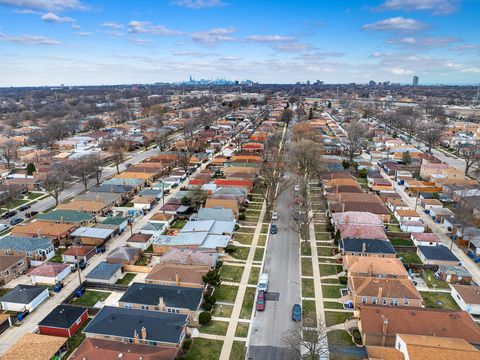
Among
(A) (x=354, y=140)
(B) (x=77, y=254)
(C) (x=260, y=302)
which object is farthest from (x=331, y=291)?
(A) (x=354, y=140)

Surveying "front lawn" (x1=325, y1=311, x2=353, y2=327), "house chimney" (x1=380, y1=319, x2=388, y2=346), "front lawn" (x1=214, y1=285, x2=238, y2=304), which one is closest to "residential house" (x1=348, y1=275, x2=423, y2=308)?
"front lawn" (x1=325, y1=311, x2=353, y2=327)

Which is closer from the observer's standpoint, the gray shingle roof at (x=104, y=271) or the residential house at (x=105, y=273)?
the residential house at (x=105, y=273)

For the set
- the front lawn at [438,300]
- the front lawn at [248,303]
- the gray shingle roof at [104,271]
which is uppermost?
the gray shingle roof at [104,271]

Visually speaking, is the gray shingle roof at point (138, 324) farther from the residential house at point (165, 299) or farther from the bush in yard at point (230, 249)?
the bush in yard at point (230, 249)

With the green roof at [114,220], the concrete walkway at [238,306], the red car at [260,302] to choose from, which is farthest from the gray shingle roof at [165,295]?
the green roof at [114,220]

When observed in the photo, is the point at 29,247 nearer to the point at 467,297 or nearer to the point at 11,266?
the point at 11,266

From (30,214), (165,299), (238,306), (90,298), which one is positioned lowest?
(90,298)

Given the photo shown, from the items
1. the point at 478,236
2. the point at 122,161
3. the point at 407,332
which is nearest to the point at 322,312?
the point at 407,332
